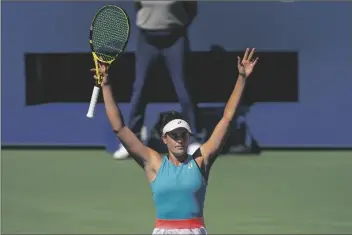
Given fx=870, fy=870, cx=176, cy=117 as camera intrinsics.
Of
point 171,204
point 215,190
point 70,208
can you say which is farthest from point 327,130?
point 171,204

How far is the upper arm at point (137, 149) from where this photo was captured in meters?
4.29

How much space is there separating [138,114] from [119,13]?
5.49 meters

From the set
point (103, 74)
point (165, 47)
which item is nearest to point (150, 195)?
point (165, 47)

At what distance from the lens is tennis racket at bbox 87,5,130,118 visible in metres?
4.80

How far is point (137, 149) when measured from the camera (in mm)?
4309

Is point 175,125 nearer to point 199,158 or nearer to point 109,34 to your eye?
point 199,158

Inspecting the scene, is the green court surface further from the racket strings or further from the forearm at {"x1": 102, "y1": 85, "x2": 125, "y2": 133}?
the forearm at {"x1": 102, "y1": 85, "x2": 125, "y2": 133}

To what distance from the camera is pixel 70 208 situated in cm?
746

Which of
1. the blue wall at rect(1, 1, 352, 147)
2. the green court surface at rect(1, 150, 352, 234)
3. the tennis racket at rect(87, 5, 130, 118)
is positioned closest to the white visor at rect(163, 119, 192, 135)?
the tennis racket at rect(87, 5, 130, 118)

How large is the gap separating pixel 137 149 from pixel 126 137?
82mm

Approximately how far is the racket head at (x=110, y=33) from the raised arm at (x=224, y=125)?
0.73m

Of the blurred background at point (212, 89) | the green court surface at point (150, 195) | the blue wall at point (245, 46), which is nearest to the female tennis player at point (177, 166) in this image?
the green court surface at point (150, 195)

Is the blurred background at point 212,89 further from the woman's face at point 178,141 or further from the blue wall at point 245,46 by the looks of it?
the woman's face at point 178,141

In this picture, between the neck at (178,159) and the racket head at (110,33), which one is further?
the racket head at (110,33)
